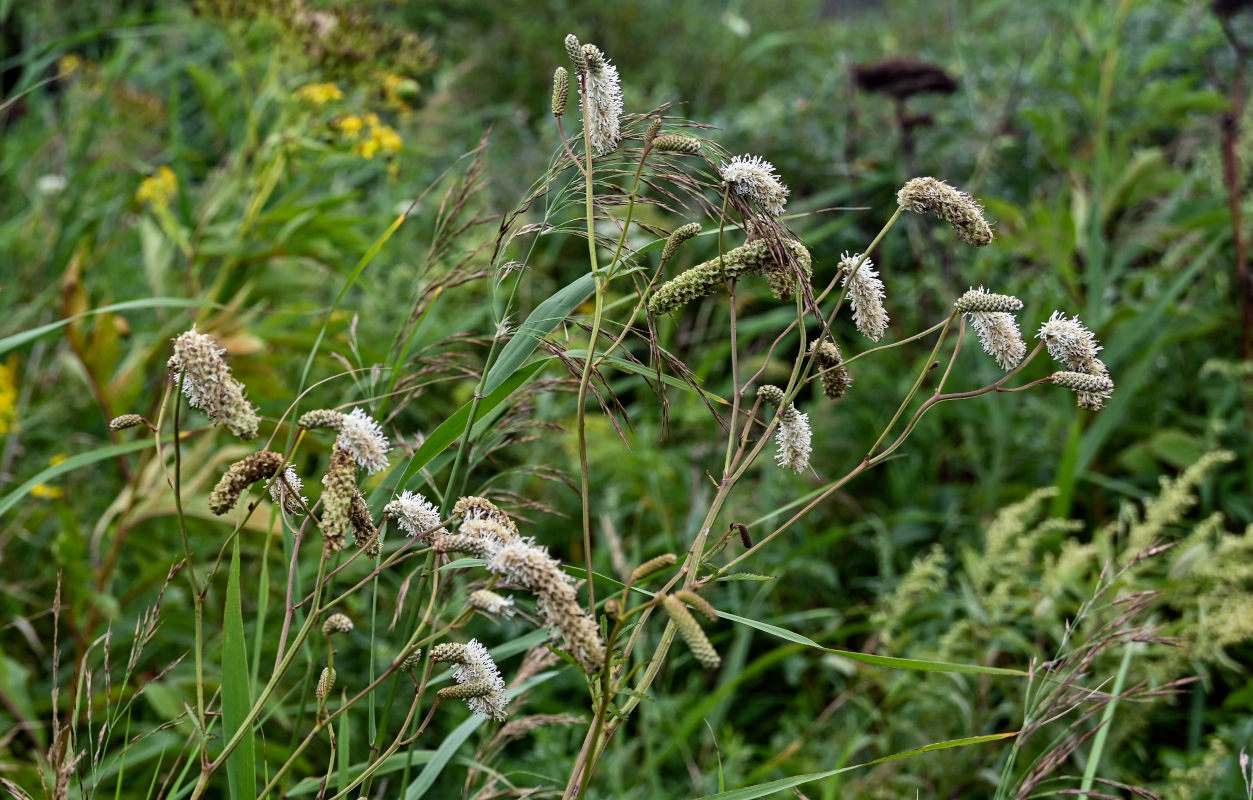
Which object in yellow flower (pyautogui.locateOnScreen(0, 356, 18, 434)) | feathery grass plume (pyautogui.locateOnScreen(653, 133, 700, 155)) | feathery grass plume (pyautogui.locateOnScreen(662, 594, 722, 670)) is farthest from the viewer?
yellow flower (pyautogui.locateOnScreen(0, 356, 18, 434))

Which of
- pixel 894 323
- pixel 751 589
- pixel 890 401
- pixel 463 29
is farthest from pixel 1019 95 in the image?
pixel 463 29

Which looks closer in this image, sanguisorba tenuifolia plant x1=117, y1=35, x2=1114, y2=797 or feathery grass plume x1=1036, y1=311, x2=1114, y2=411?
sanguisorba tenuifolia plant x1=117, y1=35, x2=1114, y2=797

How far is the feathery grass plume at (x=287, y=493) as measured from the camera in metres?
0.87

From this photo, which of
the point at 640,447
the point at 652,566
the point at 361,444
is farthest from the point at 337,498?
the point at 640,447

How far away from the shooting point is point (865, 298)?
0.94m

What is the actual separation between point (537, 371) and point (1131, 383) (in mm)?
2014

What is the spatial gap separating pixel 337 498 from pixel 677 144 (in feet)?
1.36

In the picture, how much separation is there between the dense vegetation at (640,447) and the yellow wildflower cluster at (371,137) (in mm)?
30

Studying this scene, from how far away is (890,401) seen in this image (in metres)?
3.09

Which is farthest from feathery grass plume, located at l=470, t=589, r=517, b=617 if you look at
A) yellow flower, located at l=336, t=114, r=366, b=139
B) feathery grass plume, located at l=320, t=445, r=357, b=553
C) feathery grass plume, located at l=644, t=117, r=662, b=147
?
yellow flower, located at l=336, t=114, r=366, b=139

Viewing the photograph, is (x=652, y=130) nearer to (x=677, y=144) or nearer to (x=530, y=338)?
(x=677, y=144)

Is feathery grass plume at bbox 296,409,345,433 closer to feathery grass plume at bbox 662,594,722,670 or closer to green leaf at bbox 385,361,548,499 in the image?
green leaf at bbox 385,361,548,499

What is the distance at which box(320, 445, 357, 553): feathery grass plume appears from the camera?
2.52ft

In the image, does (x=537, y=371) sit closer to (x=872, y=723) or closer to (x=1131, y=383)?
(x=872, y=723)
